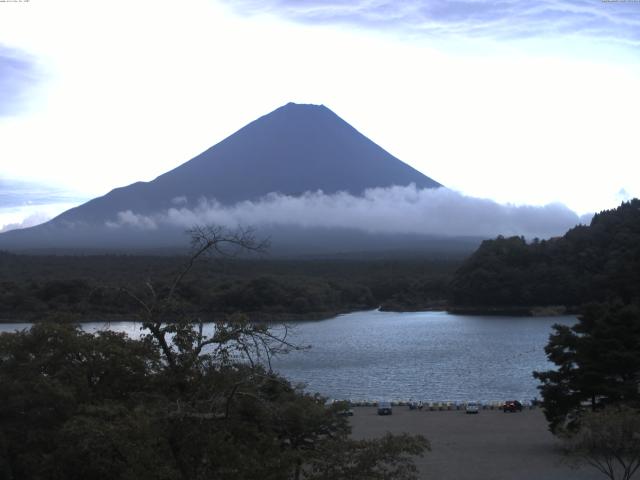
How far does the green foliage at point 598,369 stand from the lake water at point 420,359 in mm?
4037

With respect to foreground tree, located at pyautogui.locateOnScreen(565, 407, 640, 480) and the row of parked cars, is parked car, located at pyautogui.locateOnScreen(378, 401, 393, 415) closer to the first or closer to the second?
the row of parked cars

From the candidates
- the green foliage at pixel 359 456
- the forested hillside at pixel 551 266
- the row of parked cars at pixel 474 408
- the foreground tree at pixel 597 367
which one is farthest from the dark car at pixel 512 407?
the forested hillside at pixel 551 266

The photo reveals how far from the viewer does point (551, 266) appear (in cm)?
4616

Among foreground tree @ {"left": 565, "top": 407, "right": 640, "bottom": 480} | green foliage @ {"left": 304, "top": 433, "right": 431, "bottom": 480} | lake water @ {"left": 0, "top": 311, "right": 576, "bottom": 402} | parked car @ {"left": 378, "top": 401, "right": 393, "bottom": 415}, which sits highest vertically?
green foliage @ {"left": 304, "top": 433, "right": 431, "bottom": 480}

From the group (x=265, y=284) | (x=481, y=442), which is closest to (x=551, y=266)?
(x=265, y=284)

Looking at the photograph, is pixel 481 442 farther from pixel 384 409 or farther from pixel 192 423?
pixel 192 423

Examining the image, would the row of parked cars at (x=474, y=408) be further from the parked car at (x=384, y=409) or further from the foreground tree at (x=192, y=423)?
the foreground tree at (x=192, y=423)

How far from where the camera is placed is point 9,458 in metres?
6.10

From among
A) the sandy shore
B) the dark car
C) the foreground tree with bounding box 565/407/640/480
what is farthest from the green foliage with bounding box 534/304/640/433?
the dark car

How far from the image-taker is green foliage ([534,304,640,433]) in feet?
36.6

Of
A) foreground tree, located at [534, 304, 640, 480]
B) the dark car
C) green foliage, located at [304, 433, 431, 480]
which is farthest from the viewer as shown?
the dark car

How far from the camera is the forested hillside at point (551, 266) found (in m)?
43.8

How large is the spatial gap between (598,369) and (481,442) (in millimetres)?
2372

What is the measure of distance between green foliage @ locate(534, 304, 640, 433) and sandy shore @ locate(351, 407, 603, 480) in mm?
742
